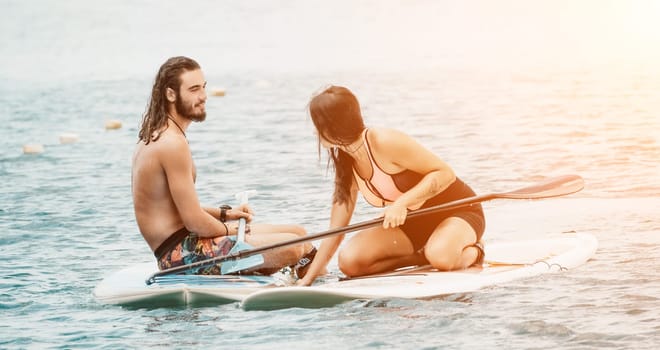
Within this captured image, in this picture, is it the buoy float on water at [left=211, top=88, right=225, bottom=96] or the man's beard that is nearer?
the man's beard

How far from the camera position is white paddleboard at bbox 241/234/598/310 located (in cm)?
572

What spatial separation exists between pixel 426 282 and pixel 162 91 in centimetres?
151

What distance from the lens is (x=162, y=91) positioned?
5.79 meters

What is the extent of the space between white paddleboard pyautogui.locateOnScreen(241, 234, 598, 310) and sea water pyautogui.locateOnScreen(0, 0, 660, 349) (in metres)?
0.05

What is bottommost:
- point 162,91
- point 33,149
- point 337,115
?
point 33,149

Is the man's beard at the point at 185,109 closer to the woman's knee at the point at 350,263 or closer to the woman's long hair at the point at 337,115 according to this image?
the woman's long hair at the point at 337,115

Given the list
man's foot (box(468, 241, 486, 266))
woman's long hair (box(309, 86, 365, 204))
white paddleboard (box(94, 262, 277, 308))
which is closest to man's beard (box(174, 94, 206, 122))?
woman's long hair (box(309, 86, 365, 204))

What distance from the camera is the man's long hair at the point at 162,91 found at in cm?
574

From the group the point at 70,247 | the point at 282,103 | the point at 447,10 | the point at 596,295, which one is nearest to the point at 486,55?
the point at 447,10

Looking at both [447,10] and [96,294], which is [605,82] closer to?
[447,10]

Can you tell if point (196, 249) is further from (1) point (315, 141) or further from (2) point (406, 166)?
→ (1) point (315, 141)

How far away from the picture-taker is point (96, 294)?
20.2ft

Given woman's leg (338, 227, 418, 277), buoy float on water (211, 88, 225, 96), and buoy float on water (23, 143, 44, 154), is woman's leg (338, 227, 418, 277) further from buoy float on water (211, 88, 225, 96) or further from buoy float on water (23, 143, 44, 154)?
buoy float on water (211, 88, 225, 96)

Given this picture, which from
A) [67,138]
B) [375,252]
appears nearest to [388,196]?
[375,252]
